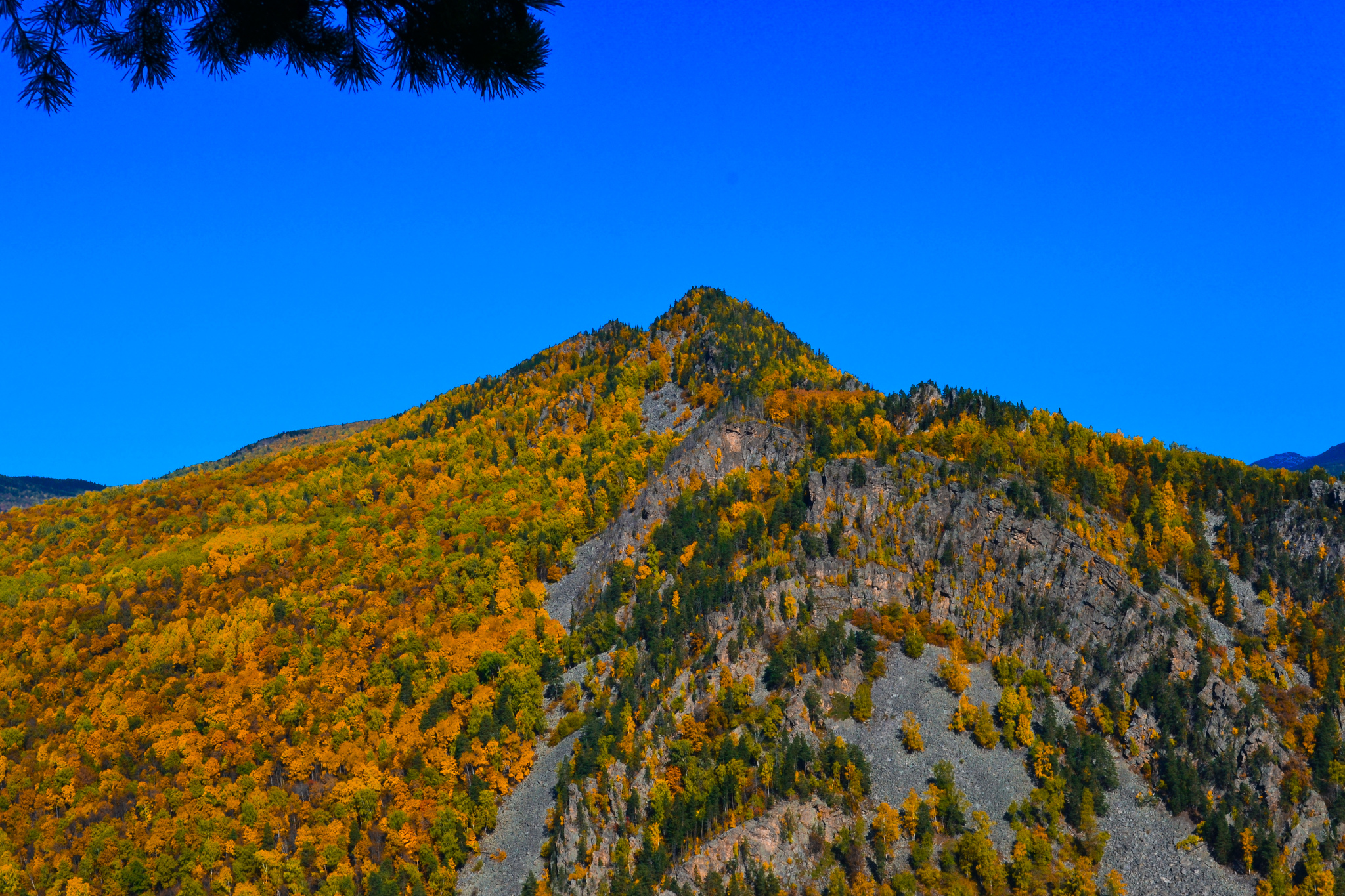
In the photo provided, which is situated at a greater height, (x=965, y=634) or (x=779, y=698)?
(x=965, y=634)

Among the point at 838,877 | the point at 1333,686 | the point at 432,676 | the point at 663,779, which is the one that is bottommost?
the point at 838,877

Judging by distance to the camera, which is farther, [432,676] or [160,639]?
[160,639]

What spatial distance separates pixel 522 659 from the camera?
163 m

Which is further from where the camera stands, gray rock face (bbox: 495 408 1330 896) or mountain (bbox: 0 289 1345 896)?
mountain (bbox: 0 289 1345 896)

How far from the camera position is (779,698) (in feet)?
439

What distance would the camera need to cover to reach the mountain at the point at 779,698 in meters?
116

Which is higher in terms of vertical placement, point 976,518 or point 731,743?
point 976,518

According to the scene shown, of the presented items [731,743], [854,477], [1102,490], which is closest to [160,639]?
[731,743]

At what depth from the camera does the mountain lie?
381 ft

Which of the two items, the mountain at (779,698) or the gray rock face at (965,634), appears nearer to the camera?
the gray rock face at (965,634)

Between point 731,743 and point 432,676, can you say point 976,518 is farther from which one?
point 432,676

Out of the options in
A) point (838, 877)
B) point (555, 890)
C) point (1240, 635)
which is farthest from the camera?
point (1240, 635)

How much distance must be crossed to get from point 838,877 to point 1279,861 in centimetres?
5369

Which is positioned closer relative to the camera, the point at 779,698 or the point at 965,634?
the point at 779,698
